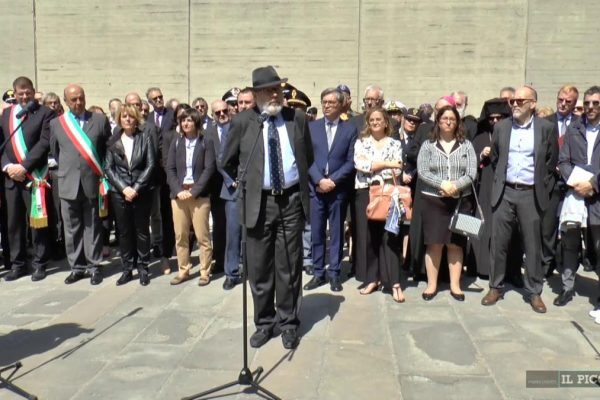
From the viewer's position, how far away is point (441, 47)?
11.6 m

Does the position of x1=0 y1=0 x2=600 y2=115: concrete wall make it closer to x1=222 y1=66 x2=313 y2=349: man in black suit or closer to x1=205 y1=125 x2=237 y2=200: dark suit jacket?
x1=205 y1=125 x2=237 y2=200: dark suit jacket

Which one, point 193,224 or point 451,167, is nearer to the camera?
point 451,167

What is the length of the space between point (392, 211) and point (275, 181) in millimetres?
1470

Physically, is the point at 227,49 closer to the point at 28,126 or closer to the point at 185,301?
the point at 28,126

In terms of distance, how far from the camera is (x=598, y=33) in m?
11.2

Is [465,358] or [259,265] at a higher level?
[259,265]

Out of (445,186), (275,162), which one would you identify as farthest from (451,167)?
(275,162)

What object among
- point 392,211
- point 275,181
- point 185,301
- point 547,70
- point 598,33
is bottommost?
point 185,301

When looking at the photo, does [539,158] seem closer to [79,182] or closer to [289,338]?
[289,338]

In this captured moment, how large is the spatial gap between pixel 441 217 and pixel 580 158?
4.47 feet

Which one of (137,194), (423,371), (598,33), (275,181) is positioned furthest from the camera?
(598,33)

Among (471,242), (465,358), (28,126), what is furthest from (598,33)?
(28,126)

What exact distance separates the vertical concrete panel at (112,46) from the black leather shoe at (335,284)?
26.4 feet

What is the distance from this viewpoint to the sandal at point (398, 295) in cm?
530
